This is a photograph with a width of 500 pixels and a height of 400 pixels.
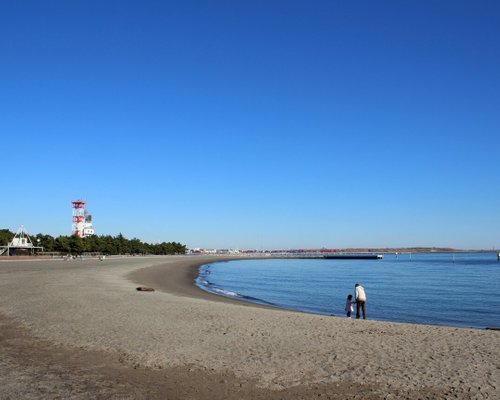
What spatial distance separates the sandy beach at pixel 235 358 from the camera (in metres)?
8.76

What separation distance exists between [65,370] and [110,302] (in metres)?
13.4

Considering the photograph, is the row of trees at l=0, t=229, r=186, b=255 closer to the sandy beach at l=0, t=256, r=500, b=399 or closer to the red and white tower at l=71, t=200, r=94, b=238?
the red and white tower at l=71, t=200, r=94, b=238

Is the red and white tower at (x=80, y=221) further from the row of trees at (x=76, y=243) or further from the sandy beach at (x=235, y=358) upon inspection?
the sandy beach at (x=235, y=358)

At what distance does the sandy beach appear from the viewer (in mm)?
8758

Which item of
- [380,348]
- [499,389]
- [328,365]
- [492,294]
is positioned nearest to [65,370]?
[328,365]

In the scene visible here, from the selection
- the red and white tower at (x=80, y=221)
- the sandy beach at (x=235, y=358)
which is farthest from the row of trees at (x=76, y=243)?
the sandy beach at (x=235, y=358)

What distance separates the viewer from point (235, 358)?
11352mm

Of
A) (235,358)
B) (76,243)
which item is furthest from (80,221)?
(235,358)

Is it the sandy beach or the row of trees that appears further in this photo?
the row of trees

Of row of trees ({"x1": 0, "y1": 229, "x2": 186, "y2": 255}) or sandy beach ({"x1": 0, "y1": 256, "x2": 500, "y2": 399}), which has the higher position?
row of trees ({"x1": 0, "y1": 229, "x2": 186, "y2": 255})

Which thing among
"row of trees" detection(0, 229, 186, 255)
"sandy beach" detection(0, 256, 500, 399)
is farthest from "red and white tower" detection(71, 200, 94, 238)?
"sandy beach" detection(0, 256, 500, 399)

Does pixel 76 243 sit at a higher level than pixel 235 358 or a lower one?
higher

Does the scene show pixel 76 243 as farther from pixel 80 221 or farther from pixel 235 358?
pixel 235 358

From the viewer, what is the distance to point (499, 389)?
28.6 feet
